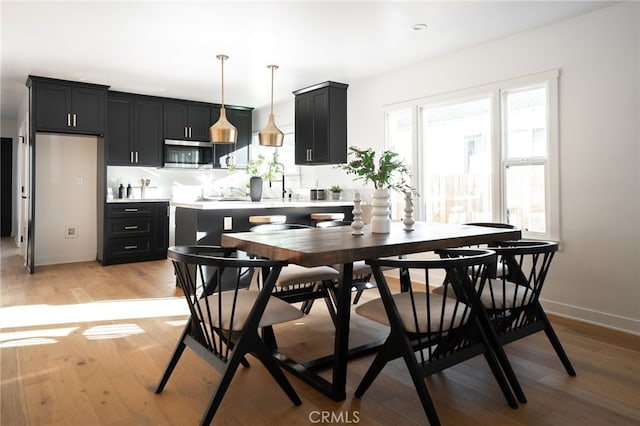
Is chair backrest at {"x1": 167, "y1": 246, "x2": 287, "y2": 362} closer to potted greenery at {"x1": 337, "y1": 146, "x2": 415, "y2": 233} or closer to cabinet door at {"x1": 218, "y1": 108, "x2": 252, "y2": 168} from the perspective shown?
potted greenery at {"x1": 337, "y1": 146, "x2": 415, "y2": 233}

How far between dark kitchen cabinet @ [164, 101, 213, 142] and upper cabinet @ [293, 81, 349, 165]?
184 cm

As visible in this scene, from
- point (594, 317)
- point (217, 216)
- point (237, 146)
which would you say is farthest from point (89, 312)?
point (237, 146)

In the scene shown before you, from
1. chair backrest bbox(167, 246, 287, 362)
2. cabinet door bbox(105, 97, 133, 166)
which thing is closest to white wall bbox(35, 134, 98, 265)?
cabinet door bbox(105, 97, 133, 166)

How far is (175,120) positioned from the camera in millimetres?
6695

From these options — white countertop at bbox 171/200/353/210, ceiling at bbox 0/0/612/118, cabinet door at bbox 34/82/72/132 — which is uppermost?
ceiling at bbox 0/0/612/118

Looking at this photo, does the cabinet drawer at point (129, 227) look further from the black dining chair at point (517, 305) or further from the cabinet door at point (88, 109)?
the black dining chair at point (517, 305)

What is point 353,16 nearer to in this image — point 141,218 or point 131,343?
point 131,343

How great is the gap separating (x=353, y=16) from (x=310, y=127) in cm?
242

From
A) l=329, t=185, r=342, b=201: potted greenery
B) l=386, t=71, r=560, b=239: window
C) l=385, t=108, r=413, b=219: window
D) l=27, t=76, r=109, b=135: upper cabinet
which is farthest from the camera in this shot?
l=329, t=185, r=342, b=201: potted greenery

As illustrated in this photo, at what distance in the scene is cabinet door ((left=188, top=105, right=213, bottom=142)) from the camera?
6.86m

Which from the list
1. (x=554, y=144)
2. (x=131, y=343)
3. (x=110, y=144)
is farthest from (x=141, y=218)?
(x=554, y=144)

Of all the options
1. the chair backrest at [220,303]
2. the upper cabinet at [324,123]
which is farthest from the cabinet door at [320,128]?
the chair backrest at [220,303]

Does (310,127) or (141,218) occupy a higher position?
(310,127)

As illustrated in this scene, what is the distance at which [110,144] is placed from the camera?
6098 mm
